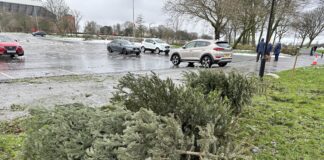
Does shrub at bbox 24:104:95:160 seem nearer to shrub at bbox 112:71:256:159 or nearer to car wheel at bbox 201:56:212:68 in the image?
shrub at bbox 112:71:256:159

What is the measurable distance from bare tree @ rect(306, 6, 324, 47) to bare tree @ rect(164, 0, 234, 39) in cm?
3265

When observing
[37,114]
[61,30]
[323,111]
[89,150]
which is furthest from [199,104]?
[61,30]

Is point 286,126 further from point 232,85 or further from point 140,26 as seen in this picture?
point 140,26

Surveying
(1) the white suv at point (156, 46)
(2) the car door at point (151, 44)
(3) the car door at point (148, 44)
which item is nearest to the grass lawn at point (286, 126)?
(1) the white suv at point (156, 46)

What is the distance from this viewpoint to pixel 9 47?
51.0 ft

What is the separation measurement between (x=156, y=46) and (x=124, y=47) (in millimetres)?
4343

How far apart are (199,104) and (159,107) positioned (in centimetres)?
46

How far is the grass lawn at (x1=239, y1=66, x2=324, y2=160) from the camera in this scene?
3.00 meters

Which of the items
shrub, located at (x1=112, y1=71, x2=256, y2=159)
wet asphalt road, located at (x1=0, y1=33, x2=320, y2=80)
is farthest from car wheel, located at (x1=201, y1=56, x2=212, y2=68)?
shrub, located at (x1=112, y1=71, x2=256, y2=159)

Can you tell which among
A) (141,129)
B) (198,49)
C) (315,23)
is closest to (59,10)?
(198,49)

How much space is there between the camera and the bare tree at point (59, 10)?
202 ft

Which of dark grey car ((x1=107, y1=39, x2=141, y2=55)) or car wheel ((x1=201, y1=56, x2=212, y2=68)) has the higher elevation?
dark grey car ((x1=107, y1=39, x2=141, y2=55))

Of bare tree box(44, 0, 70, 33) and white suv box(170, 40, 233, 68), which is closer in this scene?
white suv box(170, 40, 233, 68)

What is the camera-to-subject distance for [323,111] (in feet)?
15.5
